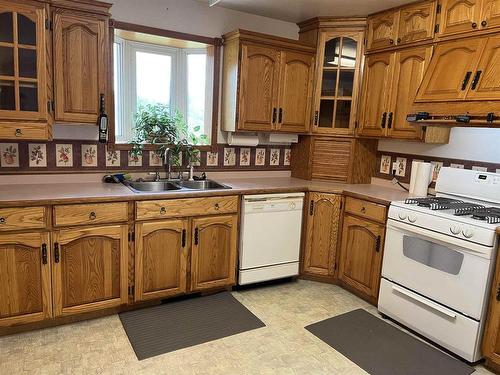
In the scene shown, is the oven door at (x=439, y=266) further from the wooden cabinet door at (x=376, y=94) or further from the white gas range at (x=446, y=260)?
the wooden cabinet door at (x=376, y=94)

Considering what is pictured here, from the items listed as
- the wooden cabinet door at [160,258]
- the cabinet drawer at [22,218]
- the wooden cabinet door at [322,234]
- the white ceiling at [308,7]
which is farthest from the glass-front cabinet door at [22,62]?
the wooden cabinet door at [322,234]

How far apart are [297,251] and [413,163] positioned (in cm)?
126

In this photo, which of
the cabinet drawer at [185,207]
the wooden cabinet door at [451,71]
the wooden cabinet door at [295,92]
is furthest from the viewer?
the wooden cabinet door at [295,92]

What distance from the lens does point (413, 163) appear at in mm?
3162

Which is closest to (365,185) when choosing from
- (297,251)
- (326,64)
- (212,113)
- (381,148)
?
(381,148)

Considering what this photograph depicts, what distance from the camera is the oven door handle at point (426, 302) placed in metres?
2.38

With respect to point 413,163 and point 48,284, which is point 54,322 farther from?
point 413,163

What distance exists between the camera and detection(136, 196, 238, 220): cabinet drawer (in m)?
2.66

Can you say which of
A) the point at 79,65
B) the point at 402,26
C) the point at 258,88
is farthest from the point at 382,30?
the point at 79,65

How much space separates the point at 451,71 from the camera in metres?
2.65

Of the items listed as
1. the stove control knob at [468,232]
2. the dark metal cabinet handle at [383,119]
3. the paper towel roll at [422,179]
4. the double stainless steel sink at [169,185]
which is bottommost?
the stove control knob at [468,232]

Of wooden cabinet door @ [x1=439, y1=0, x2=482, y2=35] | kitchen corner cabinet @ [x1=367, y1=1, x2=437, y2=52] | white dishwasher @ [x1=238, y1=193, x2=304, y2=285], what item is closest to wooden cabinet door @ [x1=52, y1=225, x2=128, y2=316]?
white dishwasher @ [x1=238, y1=193, x2=304, y2=285]

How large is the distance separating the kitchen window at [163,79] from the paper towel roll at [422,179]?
6.26 ft

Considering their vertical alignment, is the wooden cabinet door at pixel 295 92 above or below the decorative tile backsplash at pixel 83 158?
above
